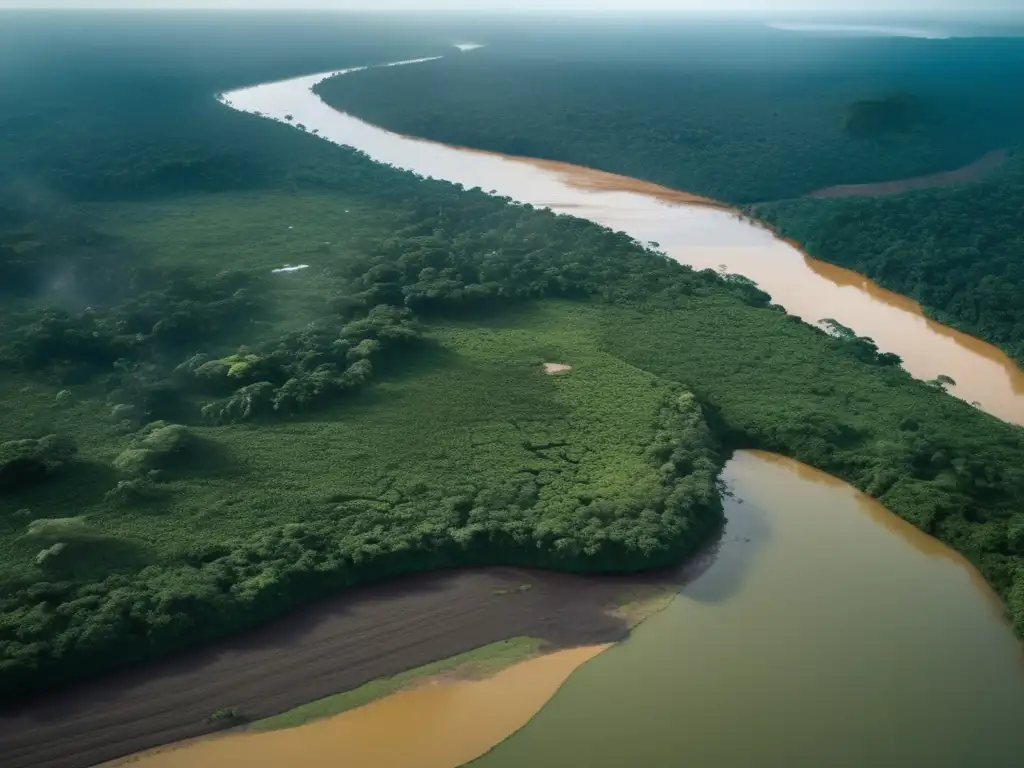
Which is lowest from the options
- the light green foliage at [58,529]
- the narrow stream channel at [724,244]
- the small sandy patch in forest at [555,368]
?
the narrow stream channel at [724,244]

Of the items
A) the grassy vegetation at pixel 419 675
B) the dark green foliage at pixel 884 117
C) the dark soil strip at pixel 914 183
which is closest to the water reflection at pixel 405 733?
the grassy vegetation at pixel 419 675

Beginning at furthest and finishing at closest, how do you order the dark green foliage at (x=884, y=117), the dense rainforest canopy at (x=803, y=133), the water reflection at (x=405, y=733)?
the dark green foliage at (x=884, y=117) → the dense rainforest canopy at (x=803, y=133) → the water reflection at (x=405, y=733)

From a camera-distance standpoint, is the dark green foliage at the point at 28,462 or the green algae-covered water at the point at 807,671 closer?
the green algae-covered water at the point at 807,671

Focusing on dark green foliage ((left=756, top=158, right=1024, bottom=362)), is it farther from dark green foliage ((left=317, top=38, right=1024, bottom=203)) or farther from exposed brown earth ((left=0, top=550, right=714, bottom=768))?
exposed brown earth ((left=0, top=550, right=714, bottom=768))

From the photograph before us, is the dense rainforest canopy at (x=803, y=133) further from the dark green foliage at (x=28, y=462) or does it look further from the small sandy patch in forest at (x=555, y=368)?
the dark green foliage at (x=28, y=462)

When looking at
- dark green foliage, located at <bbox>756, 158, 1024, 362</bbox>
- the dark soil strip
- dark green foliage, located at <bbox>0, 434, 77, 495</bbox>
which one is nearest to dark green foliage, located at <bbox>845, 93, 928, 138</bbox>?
the dark soil strip

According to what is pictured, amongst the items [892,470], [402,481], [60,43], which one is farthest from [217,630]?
[60,43]

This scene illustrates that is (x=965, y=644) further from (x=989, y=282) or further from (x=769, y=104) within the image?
(x=769, y=104)
